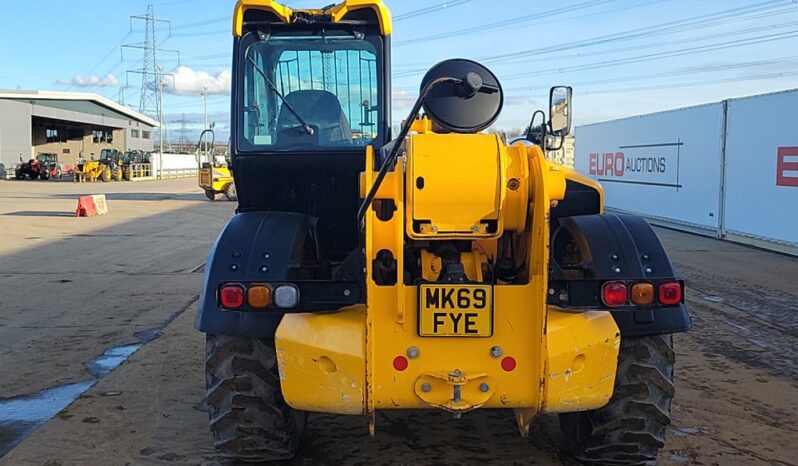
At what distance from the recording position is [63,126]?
67.4 meters

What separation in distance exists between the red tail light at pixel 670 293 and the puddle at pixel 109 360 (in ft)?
14.8

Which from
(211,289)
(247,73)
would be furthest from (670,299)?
(247,73)

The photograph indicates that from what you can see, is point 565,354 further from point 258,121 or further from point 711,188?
point 711,188

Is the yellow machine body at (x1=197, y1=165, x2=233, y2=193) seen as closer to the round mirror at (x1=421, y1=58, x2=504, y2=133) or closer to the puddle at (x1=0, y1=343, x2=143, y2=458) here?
the puddle at (x1=0, y1=343, x2=143, y2=458)

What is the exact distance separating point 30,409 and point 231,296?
2649 millimetres

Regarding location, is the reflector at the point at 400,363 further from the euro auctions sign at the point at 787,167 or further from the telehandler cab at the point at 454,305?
the euro auctions sign at the point at 787,167

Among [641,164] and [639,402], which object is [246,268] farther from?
[641,164]

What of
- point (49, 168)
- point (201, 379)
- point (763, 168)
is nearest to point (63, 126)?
point (49, 168)

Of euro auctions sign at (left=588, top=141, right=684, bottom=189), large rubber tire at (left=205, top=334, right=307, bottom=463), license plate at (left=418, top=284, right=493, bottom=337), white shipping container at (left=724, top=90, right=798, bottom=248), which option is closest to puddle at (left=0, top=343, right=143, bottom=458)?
large rubber tire at (left=205, top=334, right=307, bottom=463)

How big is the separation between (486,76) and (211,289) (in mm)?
1804

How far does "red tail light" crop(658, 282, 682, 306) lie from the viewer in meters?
3.54

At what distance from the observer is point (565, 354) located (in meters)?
3.25

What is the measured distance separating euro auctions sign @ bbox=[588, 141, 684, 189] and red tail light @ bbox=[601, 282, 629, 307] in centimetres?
1462

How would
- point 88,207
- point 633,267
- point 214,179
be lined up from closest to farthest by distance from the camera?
point 633,267, point 88,207, point 214,179
